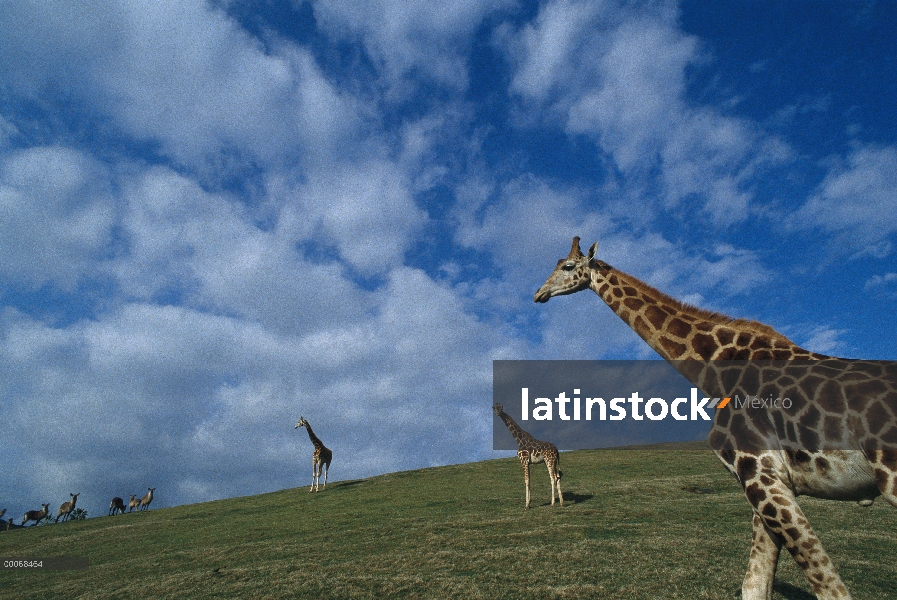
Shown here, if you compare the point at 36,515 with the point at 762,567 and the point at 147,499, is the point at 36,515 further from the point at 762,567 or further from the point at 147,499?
the point at 762,567

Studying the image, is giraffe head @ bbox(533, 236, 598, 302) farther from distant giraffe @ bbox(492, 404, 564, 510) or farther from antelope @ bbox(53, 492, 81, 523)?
antelope @ bbox(53, 492, 81, 523)

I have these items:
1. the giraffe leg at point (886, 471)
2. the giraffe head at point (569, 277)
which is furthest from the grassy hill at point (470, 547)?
the giraffe head at point (569, 277)

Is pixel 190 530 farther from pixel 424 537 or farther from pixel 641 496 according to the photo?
pixel 641 496

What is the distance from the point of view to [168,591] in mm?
10562

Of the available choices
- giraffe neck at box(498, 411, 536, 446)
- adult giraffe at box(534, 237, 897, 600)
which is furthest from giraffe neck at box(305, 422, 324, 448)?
adult giraffe at box(534, 237, 897, 600)

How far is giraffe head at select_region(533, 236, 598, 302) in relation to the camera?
9211 millimetres

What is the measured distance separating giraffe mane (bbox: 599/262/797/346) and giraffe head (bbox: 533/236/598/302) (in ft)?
1.17

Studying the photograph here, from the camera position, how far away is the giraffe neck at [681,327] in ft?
22.9

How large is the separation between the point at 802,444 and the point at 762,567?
1.75 meters

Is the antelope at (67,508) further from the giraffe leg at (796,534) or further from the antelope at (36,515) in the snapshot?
the giraffe leg at (796,534)

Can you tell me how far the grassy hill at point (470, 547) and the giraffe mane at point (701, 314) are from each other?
4.43 metres

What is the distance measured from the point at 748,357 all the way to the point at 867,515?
1382 cm

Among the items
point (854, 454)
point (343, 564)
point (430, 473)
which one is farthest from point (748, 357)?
point (430, 473)

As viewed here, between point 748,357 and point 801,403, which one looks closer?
point 801,403
